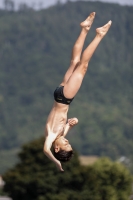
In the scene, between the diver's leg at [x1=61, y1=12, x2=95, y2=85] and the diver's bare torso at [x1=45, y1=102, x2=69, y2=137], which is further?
the diver's leg at [x1=61, y1=12, x2=95, y2=85]

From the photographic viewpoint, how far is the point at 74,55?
21.3 meters

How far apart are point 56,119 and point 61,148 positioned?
2.16 feet

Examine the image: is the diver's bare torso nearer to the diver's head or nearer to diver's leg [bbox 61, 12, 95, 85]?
the diver's head

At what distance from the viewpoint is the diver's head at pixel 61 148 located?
20500 millimetres

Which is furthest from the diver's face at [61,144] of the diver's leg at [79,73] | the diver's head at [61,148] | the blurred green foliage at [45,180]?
the blurred green foliage at [45,180]

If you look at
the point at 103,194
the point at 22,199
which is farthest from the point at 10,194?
the point at 103,194

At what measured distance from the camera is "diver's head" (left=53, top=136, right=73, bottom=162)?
Result: 807 inches

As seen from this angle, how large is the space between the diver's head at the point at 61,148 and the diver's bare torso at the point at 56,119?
0.16 metres

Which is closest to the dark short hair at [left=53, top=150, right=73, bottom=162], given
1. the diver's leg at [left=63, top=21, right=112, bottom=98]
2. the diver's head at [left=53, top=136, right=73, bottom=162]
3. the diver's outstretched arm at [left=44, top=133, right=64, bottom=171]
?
the diver's head at [left=53, top=136, right=73, bottom=162]

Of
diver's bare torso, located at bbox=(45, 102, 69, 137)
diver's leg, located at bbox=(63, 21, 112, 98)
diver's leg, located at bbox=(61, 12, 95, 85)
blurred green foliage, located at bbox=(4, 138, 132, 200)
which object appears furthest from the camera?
blurred green foliage, located at bbox=(4, 138, 132, 200)

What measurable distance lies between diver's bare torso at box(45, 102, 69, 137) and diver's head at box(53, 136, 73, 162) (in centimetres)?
16

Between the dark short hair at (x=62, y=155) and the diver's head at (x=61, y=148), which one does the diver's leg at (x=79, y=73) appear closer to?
the diver's head at (x=61, y=148)

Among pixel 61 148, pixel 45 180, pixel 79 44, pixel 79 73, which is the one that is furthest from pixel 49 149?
pixel 45 180

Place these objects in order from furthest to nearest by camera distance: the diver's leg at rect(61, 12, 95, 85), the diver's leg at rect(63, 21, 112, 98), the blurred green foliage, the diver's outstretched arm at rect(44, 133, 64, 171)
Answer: the blurred green foliage
the diver's leg at rect(61, 12, 95, 85)
the diver's leg at rect(63, 21, 112, 98)
the diver's outstretched arm at rect(44, 133, 64, 171)
